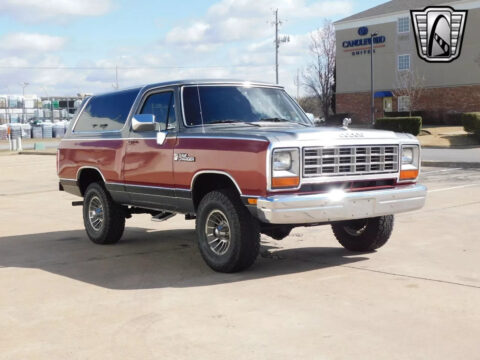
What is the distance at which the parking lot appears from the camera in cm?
450

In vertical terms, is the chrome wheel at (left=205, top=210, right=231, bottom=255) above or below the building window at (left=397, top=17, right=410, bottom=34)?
below

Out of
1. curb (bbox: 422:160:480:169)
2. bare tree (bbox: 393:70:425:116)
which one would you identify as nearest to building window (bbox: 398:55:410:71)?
bare tree (bbox: 393:70:425:116)

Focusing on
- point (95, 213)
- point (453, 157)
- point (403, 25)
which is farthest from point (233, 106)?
point (403, 25)

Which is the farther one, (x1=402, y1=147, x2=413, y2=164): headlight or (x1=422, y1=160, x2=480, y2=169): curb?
(x1=422, y1=160, x2=480, y2=169): curb

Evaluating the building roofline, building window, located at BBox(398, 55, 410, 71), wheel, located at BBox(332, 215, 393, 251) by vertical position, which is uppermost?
the building roofline

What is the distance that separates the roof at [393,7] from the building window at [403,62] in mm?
4056

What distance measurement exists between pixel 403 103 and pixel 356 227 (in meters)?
50.9

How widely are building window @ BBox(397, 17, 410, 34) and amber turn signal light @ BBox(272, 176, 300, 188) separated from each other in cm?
5372

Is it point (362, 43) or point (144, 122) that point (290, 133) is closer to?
point (144, 122)

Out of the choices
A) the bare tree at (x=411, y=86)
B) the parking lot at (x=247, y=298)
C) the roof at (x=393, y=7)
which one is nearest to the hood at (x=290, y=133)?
the parking lot at (x=247, y=298)

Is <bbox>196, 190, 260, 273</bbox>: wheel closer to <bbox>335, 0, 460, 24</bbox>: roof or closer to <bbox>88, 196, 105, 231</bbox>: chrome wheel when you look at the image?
<bbox>88, 196, 105, 231</bbox>: chrome wheel

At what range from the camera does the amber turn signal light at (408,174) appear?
7156mm

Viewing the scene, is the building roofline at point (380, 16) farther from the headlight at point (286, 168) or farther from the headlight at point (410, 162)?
the headlight at point (286, 168)

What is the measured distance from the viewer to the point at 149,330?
4918 mm
